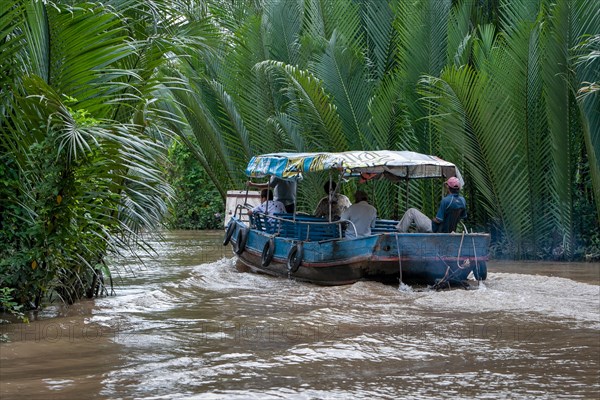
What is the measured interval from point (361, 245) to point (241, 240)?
346cm

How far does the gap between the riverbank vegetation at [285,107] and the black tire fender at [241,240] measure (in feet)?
8.03

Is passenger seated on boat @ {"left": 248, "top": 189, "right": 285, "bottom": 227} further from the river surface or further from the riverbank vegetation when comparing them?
the river surface

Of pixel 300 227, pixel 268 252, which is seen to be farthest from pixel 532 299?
pixel 268 252

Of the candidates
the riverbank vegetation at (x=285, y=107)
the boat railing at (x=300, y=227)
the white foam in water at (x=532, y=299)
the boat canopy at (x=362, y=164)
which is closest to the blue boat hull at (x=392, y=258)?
the boat railing at (x=300, y=227)

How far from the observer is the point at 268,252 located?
Answer: 13109mm

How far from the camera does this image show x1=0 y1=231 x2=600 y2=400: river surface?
241 inches

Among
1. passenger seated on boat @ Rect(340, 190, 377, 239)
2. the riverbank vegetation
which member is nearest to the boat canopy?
passenger seated on boat @ Rect(340, 190, 377, 239)

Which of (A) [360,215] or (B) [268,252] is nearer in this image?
(A) [360,215]

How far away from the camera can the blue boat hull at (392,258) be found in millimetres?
10992

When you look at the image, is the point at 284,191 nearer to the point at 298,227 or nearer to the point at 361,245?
the point at 298,227

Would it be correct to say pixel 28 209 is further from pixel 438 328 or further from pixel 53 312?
pixel 438 328

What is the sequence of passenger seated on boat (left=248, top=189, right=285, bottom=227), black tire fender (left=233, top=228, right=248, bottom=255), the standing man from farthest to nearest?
the standing man, black tire fender (left=233, top=228, right=248, bottom=255), passenger seated on boat (left=248, top=189, right=285, bottom=227)

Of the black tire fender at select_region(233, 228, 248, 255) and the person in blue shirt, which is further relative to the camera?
the black tire fender at select_region(233, 228, 248, 255)

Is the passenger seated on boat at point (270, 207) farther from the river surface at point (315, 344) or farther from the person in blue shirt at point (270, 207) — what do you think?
the river surface at point (315, 344)
